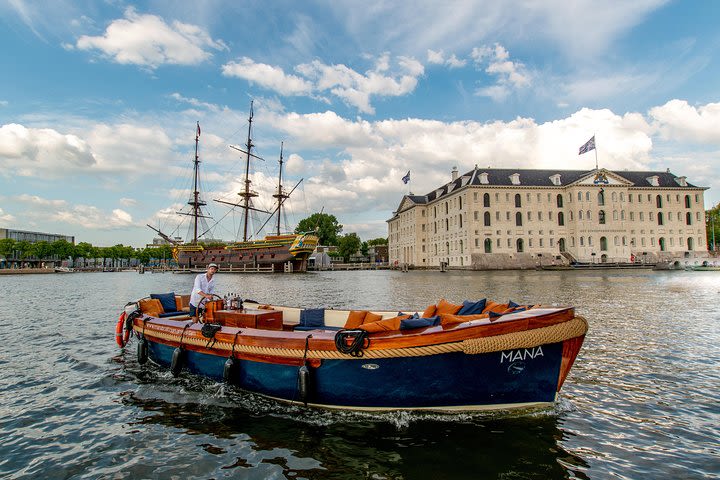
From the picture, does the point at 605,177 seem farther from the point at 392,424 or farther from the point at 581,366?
the point at 392,424

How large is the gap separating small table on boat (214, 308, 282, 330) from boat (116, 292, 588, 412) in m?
0.72

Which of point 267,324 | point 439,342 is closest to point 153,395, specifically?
point 267,324

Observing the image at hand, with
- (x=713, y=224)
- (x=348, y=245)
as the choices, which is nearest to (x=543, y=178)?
(x=713, y=224)

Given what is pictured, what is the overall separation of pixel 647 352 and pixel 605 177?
77357 millimetres

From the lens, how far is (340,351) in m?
5.81

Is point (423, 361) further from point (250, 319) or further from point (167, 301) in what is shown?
point (167, 301)

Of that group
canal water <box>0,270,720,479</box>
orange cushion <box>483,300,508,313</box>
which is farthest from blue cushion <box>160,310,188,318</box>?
orange cushion <box>483,300,508,313</box>

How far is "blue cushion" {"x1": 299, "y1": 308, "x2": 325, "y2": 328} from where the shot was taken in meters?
8.91

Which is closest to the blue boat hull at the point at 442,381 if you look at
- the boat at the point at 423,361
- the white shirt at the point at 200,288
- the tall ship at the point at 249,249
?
the boat at the point at 423,361

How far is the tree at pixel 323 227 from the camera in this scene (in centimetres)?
11744

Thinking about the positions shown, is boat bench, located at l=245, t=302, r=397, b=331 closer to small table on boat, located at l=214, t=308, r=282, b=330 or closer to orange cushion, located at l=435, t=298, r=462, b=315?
small table on boat, located at l=214, t=308, r=282, b=330

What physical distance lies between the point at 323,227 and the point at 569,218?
68979mm

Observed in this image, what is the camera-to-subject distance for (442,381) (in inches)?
219

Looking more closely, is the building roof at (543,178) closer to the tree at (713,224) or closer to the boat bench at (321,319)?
the tree at (713,224)
